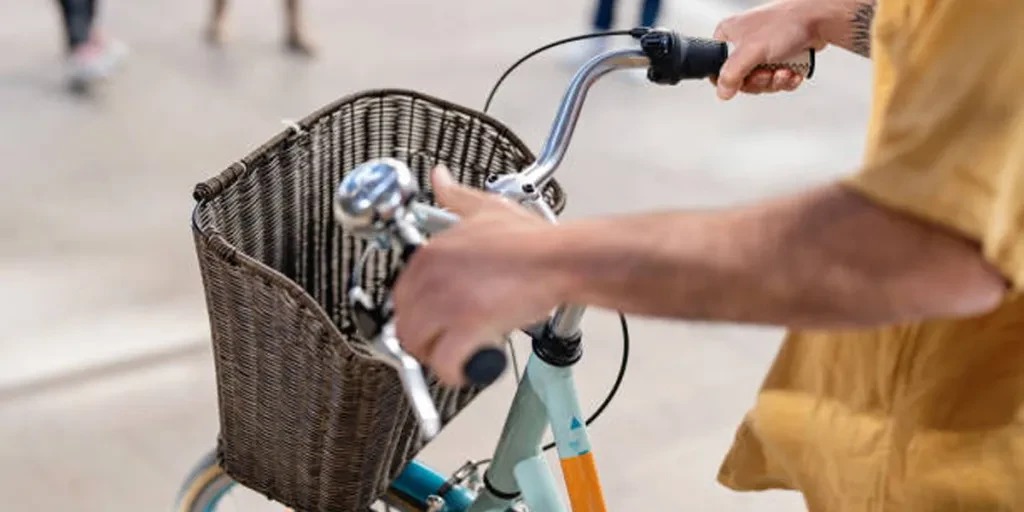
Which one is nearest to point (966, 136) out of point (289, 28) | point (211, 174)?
point (211, 174)

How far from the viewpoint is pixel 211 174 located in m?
2.72

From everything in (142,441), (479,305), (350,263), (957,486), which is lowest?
(142,441)

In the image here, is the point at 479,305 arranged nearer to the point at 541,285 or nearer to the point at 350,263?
the point at 541,285

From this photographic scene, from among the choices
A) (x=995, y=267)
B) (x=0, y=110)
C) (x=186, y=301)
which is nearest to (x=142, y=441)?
(x=186, y=301)

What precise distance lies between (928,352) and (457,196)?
35 cm

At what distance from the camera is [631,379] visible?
92.3 inches

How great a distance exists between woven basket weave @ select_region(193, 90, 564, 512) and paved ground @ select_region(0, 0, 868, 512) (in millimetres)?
838

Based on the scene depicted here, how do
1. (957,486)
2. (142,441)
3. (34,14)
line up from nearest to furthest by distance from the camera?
(957,486) < (142,441) < (34,14)

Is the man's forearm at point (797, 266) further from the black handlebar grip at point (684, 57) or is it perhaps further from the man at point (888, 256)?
the black handlebar grip at point (684, 57)

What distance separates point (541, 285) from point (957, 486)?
37 cm

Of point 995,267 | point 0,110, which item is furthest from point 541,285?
point 0,110

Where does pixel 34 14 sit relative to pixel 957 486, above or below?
below

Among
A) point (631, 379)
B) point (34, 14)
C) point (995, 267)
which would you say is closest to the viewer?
point (995, 267)

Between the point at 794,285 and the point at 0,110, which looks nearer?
the point at 794,285
